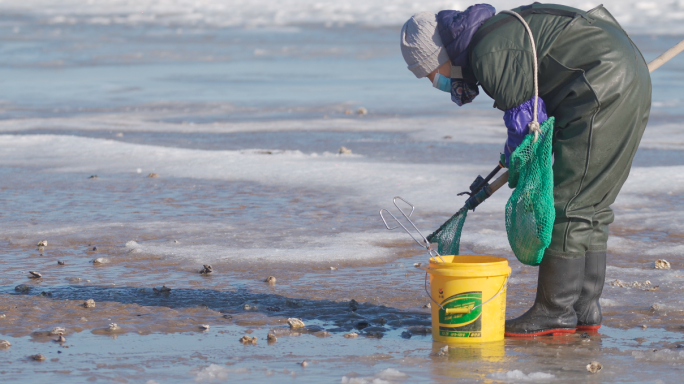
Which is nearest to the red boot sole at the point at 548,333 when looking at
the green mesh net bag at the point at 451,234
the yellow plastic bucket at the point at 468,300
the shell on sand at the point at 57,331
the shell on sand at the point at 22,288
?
the yellow plastic bucket at the point at 468,300

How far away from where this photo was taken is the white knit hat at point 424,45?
3848 mm

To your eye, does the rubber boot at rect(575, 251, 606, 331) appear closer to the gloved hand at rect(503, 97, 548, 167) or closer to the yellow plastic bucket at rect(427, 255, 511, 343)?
the yellow plastic bucket at rect(427, 255, 511, 343)

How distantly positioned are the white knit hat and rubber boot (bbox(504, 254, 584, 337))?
927mm

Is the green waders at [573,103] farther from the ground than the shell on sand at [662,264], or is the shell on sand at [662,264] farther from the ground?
the green waders at [573,103]

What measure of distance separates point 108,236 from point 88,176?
2352mm

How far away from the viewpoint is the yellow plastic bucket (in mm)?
3873

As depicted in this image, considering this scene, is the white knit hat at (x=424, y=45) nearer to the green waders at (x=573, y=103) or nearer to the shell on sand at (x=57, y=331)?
the green waders at (x=573, y=103)

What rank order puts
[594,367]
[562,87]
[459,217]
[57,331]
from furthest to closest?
[459,217] → [57,331] → [562,87] → [594,367]

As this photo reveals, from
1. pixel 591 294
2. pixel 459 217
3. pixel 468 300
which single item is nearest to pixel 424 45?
pixel 459 217

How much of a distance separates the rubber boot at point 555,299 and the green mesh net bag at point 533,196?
140 mm

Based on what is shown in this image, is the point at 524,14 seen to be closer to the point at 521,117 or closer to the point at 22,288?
the point at 521,117

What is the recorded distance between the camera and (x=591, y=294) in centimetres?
412

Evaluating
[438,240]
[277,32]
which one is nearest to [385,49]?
[277,32]

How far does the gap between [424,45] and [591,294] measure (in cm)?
129
